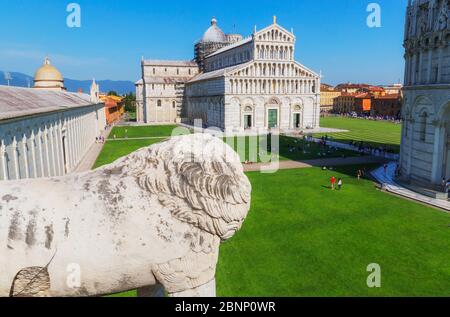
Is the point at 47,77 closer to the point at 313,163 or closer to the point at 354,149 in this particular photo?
the point at 313,163

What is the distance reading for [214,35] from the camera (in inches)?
A: 4188

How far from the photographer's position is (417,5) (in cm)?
2741

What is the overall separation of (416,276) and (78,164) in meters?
34.4

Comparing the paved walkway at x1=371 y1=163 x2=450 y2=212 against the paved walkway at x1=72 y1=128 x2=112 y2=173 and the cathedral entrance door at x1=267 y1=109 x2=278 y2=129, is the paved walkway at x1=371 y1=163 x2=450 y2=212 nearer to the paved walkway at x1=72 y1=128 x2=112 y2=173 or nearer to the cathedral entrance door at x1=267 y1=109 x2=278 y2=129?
the paved walkway at x1=72 y1=128 x2=112 y2=173

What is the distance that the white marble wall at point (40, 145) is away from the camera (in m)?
19.2

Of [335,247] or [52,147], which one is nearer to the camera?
[335,247]

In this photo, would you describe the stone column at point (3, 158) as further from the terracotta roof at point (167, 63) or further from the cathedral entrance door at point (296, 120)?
the terracotta roof at point (167, 63)

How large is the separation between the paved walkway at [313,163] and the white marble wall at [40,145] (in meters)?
16.9

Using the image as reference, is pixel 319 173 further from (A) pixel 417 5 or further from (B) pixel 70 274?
(B) pixel 70 274

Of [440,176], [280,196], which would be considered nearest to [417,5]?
[440,176]

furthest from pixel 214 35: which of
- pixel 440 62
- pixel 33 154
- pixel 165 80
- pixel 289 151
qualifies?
pixel 33 154

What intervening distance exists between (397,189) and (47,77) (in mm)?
59031

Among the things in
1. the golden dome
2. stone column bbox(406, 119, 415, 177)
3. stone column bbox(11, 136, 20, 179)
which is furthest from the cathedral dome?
stone column bbox(11, 136, 20, 179)

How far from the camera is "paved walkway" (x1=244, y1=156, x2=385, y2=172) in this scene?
35625 millimetres
